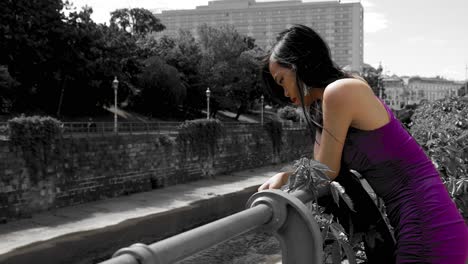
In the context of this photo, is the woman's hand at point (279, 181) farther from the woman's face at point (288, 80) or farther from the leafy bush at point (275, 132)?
the leafy bush at point (275, 132)

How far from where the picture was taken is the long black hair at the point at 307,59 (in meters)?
1.73

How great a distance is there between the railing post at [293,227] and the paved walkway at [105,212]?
1162 centimetres

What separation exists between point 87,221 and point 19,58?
55.5 feet

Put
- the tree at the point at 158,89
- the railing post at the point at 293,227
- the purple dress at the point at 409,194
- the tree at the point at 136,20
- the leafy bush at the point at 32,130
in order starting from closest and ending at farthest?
the railing post at the point at 293,227
the purple dress at the point at 409,194
the leafy bush at the point at 32,130
the tree at the point at 158,89
the tree at the point at 136,20

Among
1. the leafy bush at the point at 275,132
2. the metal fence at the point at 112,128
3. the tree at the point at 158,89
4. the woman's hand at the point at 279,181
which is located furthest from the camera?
the tree at the point at 158,89

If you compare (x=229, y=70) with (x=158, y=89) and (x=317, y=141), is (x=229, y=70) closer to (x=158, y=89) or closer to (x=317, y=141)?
(x=158, y=89)

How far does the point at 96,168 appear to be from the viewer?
18.2m

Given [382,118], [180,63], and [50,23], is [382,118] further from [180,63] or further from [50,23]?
[180,63]

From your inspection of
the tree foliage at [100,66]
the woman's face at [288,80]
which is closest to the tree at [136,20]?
the tree foliage at [100,66]

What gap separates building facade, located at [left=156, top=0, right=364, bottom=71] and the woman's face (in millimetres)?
102056

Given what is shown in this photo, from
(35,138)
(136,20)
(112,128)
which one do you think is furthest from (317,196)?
(136,20)

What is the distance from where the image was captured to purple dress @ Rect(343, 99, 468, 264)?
1510 millimetres

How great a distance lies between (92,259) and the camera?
12781mm

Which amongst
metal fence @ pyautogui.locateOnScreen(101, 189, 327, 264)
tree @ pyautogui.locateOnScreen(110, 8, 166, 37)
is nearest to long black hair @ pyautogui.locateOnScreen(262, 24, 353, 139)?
metal fence @ pyautogui.locateOnScreen(101, 189, 327, 264)
